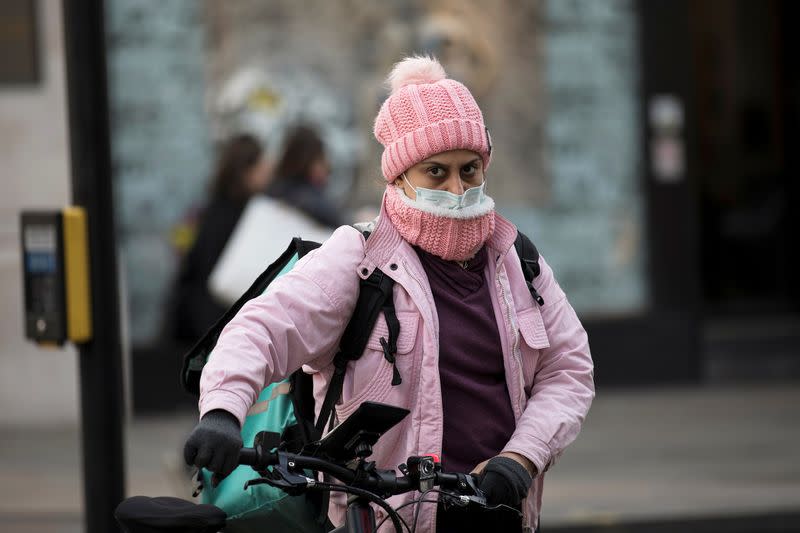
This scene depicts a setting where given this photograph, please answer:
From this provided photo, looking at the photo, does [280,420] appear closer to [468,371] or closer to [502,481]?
[468,371]

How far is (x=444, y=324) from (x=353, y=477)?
A: 0.48 meters

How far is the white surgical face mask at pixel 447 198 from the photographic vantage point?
318 cm

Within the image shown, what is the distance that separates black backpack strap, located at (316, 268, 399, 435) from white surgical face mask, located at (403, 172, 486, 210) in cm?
20

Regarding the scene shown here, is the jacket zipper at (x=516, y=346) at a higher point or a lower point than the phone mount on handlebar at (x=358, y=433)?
higher

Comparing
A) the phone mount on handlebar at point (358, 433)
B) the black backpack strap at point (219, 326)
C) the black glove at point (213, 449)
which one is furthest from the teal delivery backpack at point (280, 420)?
the black glove at point (213, 449)

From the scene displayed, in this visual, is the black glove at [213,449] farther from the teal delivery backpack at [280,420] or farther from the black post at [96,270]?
the black post at [96,270]

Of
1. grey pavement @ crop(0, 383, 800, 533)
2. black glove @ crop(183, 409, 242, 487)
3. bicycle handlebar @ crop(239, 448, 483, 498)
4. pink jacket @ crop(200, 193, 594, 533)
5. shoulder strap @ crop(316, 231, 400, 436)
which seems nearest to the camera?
black glove @ crop(183, 409, 242, 487)

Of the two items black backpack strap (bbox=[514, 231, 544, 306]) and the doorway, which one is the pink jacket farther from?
the doorway

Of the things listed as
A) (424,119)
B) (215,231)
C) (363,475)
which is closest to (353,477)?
(363,475)

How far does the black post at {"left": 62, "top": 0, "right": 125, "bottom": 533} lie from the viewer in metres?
5.20

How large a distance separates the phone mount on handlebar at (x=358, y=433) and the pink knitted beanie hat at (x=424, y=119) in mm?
682

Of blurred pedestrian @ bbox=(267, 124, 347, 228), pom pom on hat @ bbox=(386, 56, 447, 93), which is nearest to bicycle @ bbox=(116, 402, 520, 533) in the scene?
pom pom on hat @ bbox=(386, 56, 447, 93)

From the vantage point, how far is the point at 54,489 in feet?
27.0

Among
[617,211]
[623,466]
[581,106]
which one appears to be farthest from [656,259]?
[623,466]
